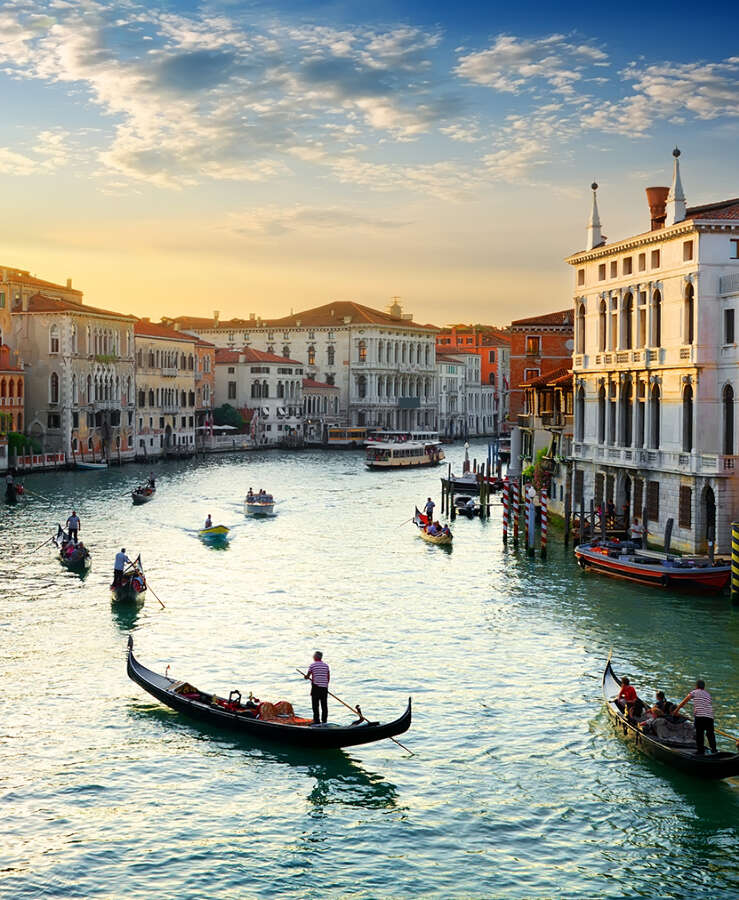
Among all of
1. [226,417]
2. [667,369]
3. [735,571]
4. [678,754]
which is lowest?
[678,754]

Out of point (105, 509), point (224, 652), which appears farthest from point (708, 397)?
point (105, 509)

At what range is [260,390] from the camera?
313ft

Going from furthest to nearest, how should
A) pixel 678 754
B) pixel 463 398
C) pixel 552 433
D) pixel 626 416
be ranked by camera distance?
pixel 463 398
pixel 552 433
pixel 626 416
pixel 678 754

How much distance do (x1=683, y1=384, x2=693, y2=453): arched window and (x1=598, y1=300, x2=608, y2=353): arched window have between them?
18.4 ft

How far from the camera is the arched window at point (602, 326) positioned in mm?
33969

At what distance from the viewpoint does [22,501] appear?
4516cm

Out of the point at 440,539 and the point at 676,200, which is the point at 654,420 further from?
the point at 440,539

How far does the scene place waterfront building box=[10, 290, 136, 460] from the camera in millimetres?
65500

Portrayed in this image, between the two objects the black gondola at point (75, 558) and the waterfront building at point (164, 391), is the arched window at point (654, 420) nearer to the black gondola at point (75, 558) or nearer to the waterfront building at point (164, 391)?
the black gondola at point (75, 558)

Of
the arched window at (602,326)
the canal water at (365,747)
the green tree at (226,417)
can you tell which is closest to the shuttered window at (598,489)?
the arched window at (602,326)

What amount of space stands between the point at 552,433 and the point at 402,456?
105ft

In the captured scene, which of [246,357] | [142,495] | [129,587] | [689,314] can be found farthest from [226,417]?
[129,587]

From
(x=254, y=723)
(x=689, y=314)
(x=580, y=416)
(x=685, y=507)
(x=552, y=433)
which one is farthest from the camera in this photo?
(x=552, y=433)

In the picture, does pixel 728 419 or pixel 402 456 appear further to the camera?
pixel 402 456
